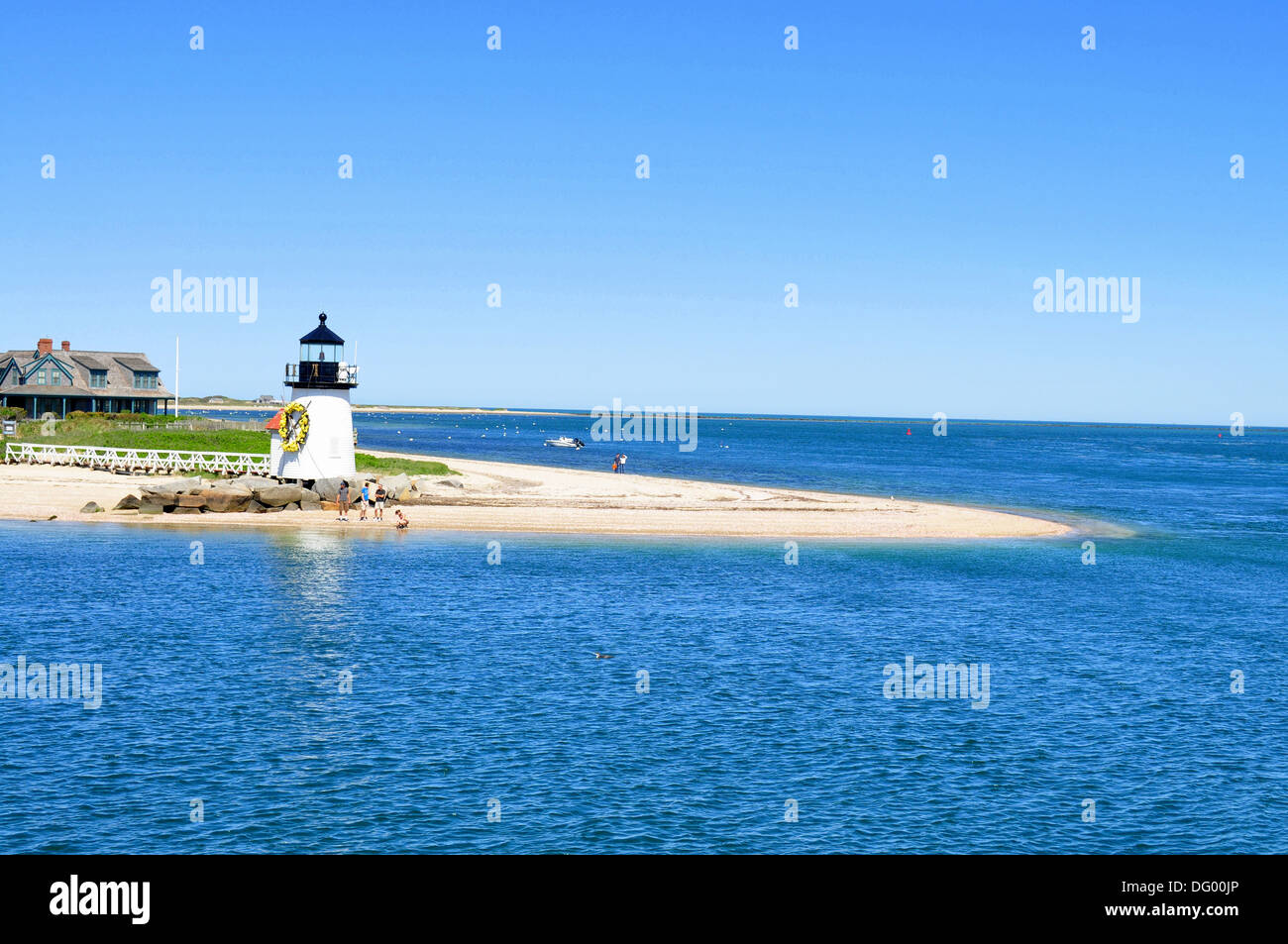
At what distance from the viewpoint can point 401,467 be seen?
7012cm

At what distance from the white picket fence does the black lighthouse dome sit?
38.0 ft

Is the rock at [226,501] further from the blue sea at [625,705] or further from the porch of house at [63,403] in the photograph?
the porch of house at [63,403]

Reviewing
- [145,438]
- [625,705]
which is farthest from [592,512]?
[625,705]

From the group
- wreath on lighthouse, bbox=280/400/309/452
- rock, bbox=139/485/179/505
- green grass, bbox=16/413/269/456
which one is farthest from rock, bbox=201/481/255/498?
green grass, bbox=16/413/269/456

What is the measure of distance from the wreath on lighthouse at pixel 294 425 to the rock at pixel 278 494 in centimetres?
236

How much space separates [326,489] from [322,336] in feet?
26.5

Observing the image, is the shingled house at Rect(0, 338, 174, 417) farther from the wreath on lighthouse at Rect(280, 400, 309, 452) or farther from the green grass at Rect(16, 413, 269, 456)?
the wreath on lighthouse at Rect(280, 400, 309, 452)

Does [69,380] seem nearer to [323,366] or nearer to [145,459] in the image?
[145,459]

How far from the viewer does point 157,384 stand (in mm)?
106625

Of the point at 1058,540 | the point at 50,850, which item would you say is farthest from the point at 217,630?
the point at 1058,540

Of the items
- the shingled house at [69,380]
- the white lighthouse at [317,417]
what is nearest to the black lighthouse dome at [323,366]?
the white lighthouse at [317,417]

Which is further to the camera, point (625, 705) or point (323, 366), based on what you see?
point (323, 366)

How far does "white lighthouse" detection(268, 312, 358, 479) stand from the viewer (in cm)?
5259
